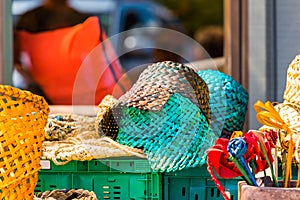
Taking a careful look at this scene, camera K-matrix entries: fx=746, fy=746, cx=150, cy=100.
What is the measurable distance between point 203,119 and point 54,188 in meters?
0.51

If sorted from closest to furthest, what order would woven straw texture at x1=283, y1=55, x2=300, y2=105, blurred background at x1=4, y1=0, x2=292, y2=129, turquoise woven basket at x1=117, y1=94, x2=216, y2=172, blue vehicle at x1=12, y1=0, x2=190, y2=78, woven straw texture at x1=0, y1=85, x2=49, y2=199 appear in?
woven straw texture at x1=0, y1=85, x2=49, y2=199
turquoise woven basket at x1=117, y1=94, x2=216, y2=172
woven straw texture at x1=283, y1=55, x2=300, y2=105
blurred background at x1=4, y1=0, x2=292, y2=129
blue vehicle at x1=12, y1=0, x2=190, y2=78

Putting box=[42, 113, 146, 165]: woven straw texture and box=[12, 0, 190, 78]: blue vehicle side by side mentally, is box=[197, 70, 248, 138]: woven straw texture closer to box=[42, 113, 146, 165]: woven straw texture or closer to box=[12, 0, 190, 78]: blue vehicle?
box=[42, 113, 146, 165]: woven straw texture

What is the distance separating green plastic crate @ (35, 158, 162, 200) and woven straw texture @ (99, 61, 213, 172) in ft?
0.18

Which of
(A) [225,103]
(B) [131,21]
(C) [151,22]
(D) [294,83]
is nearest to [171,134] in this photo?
(A) [225,103]

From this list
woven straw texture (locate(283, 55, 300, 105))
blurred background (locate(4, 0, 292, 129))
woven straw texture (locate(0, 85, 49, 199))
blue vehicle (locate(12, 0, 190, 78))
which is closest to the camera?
woven straw texture (locate(0, 85, 49, 199))

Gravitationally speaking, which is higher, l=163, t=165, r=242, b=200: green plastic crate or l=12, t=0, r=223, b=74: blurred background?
l=12, t=0, r=223, b=74: blurred background

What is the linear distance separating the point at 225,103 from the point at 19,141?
30.7 inches

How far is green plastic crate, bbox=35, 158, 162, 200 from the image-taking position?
2.23 metres

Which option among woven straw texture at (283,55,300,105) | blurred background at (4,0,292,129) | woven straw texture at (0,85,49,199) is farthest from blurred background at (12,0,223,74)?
woven straw texture at (0,85,49,199)

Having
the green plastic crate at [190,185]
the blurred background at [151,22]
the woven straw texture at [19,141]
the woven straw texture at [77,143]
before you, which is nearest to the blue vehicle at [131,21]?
the blurred background at [151,22]

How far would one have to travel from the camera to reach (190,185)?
88.5 inches

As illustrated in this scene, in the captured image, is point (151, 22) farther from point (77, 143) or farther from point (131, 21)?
point (77, 143)

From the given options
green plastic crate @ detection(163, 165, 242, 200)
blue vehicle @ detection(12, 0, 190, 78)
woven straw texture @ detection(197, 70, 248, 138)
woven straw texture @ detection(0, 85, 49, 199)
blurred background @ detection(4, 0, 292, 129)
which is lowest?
green plastic crate @ detection(163, 165, 242, 200)

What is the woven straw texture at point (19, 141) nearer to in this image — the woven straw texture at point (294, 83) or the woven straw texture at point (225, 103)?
the woven straw texture at point (225, 103)
